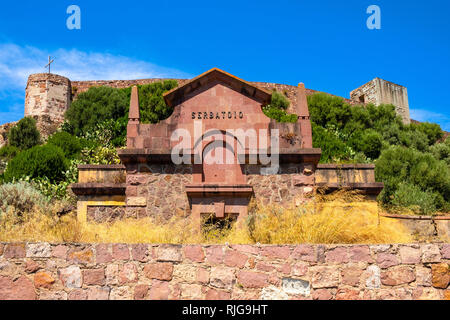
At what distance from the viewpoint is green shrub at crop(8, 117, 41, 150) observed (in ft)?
100

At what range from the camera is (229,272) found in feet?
18.2

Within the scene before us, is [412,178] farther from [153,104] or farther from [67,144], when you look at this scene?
[67,144]

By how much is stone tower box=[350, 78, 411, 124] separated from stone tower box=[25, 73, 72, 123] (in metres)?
26.6

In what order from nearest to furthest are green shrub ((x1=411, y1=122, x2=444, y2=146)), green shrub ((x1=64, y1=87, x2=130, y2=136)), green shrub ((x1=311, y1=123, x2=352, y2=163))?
green shrub ((x1=311, y1=123, x2=352, y2=163)) < green shrub ((x1=64, y1=87, x2=130, y2=136)) < green shrub ((x1=411, y1=122, x2=444, y2=146))

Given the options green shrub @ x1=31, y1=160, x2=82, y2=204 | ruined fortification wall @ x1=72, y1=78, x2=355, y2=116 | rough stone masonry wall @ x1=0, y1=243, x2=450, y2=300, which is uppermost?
ruined fortification wall @ x1=72, y1=78, x2=355, y2=116

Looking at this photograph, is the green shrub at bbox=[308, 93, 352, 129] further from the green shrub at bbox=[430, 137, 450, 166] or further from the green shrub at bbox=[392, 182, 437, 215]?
the green shrub at bbox=[392, 182, 437, 215]

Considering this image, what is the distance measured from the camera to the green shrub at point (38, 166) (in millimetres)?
20672

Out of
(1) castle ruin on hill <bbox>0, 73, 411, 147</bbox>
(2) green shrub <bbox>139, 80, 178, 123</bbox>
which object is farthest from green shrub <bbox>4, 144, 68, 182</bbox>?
(1) castle ruin on hill <bbox>0, 73, 411, 147</bbox>

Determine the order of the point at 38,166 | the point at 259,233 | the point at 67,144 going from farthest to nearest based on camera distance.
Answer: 1. the point at 67,144
2. the point at 38,166
3. the point at 259,233

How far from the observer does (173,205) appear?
11.6 metres

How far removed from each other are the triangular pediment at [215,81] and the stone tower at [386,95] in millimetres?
33304

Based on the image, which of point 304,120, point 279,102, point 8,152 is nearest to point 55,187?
point 304,120

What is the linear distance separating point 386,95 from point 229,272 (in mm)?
41941
